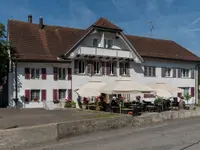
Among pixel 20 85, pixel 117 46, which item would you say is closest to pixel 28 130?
pixel 20 85

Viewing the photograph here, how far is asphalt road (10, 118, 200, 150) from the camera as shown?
10.9 m

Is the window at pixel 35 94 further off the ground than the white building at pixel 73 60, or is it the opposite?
the white building at pixel 73 60

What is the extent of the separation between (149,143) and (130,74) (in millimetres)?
22288

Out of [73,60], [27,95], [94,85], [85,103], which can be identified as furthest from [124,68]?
[27,95]

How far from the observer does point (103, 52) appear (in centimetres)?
3092

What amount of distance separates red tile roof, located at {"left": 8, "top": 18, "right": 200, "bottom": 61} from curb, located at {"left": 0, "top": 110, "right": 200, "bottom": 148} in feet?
44.6

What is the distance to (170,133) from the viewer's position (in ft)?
47.0

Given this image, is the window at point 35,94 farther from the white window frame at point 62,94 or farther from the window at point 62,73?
the window at point 62,73

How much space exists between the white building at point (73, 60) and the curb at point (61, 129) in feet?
41.6

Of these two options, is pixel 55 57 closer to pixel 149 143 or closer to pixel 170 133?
pixel 170 133

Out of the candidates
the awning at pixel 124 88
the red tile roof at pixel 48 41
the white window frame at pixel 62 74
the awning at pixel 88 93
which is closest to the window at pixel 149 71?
the red tile roof at pixel 48 41

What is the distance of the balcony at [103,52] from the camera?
2948cm

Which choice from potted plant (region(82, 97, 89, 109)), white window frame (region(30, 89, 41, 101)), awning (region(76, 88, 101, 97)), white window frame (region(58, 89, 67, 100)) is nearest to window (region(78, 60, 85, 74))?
white window frame (region(58, 89, 67, 100))

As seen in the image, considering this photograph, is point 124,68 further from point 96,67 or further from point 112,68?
point 96,67
